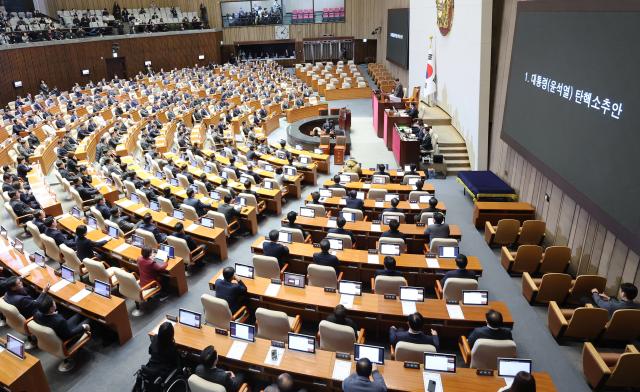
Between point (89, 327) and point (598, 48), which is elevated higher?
point (598, 48)

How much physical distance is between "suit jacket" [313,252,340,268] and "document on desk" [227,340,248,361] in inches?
91.4

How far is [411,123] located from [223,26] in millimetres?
27900

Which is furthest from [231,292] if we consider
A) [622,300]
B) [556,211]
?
[556,211]

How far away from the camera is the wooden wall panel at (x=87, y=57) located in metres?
24.0

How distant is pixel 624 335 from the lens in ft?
20.5

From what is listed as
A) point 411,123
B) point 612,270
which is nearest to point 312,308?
point 612,270

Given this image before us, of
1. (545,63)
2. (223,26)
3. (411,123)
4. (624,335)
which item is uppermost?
(223,26)

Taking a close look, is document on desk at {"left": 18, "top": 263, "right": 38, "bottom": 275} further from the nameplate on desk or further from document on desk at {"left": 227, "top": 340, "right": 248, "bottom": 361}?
document on desk at {"left": 227, "top": 340, "right": 248, "bottom": 361}

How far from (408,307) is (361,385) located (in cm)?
203

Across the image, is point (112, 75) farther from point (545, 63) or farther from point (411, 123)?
point (545, 63)

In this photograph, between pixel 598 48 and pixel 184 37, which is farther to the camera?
pixel 184 37

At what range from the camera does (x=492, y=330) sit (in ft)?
18.1

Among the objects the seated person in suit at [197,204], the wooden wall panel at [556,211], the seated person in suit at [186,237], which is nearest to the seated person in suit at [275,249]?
the seated person in suit at [186,237]

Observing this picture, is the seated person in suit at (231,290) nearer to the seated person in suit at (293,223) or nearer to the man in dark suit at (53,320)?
the man in dark suit at (53,320)
